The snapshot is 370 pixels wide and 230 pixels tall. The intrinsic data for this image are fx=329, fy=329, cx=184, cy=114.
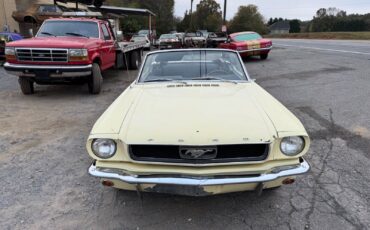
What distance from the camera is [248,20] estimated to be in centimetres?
7306

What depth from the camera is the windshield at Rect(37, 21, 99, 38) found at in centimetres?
909

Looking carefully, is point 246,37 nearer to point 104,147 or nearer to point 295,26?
point 104,147

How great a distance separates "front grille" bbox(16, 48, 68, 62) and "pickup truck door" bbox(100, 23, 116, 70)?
1.49 m

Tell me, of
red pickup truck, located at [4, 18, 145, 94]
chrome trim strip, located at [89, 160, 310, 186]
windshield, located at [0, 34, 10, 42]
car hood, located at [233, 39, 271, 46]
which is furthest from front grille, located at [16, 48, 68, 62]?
car hood, located at [233, 39, 271, 46]

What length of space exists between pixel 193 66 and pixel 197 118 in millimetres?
1707

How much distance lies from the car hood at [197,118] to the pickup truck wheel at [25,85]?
5.79 meters

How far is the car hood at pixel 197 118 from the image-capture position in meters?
2.72

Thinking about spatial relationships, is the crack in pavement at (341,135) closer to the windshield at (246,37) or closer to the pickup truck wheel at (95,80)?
the pickup truck wheel at (95,80)

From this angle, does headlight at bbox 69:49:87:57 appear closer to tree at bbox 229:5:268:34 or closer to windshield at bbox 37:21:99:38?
windshield at bbox 37:21:99:38

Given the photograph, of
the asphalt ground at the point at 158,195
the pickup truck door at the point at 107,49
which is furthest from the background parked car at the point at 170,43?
the asphalt ground at the point at 158,195

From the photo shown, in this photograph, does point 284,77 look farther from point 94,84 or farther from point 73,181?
point 73,181

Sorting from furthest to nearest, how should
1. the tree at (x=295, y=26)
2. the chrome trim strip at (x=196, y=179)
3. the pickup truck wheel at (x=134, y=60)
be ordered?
the tree at (x=295, y=26) < the pickup truck wheel at (x=134, y=60) < the chrome trim strip at (x=196, y=179)

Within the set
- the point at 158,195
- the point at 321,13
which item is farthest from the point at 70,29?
the point at 321,13

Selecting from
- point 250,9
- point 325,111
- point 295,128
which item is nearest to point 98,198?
point 295,128
